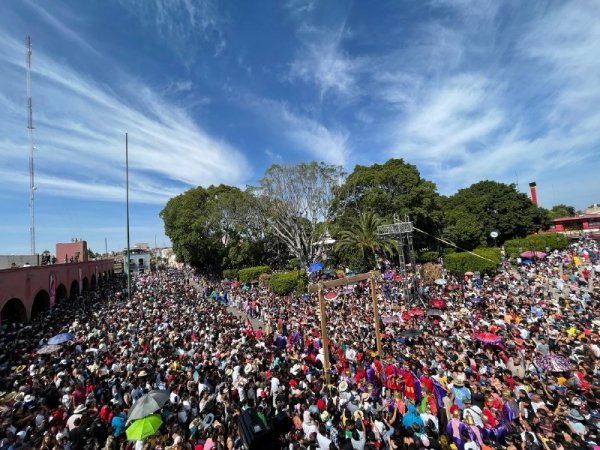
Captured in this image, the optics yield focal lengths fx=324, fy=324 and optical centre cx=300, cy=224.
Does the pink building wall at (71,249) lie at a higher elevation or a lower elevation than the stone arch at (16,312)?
higher

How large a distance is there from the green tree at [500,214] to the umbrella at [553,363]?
107 feet

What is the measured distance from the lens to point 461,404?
23.5ft

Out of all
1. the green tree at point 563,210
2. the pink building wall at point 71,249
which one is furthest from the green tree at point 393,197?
the green tree at point 563,210

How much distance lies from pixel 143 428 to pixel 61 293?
2869 centimetres

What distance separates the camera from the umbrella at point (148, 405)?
648cm

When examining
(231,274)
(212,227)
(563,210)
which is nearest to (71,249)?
(212,227)

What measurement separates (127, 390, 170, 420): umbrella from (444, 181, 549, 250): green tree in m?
38.3

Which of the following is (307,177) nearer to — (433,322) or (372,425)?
(433,322)

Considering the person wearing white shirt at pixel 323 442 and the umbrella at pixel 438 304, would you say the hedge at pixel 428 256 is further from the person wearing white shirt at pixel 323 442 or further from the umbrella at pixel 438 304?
the person wearing white shirt at pixel 323 442

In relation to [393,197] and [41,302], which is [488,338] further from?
[41,302]

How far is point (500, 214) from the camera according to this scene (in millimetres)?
43406

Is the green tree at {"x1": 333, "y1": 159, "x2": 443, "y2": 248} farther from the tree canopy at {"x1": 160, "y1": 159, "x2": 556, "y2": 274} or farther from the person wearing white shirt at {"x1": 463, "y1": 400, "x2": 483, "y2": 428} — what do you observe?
the person wearing white shirt at {"x1": 463, "y1": 400, "x2": 483, "y2": 428}

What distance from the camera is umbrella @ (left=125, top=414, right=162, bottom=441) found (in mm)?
5996

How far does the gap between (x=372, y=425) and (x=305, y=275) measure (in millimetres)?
21009
